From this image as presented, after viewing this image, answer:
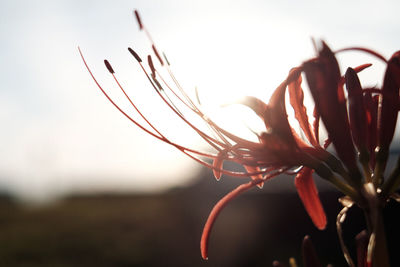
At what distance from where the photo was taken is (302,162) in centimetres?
118

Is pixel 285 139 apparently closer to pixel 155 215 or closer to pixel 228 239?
pixel 228 239

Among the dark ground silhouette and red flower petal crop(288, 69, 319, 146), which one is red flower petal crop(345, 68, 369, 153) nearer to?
red flower petal crop(288, 69, 319, 146)

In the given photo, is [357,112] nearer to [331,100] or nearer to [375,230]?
[331,100]

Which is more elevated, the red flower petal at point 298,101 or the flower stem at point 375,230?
the red flower petal at point 298,101

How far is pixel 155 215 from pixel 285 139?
1316 cm

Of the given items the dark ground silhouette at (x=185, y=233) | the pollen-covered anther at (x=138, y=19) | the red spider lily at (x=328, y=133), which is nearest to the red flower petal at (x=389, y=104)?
the red spider lily at (x=328, y=133)

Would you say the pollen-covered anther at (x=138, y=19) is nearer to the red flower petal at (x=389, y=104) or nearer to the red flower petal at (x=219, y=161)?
the red flower petal at (x=219, y=161)

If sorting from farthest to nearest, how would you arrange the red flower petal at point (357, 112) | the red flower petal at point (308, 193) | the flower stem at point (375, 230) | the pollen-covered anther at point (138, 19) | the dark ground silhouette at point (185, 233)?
the dark ground silhouette at point (185, 233)
the pollen-covered anther at point (138, 19)
the red flower petal at point (308, 193)
the red flower petal at point (357, 112)
the flower stem at point (375, 230)

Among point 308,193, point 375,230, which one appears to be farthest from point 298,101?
point 375,230

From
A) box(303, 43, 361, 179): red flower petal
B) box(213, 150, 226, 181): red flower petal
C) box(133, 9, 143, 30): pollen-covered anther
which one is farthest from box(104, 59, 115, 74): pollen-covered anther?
box(303, 43, 361, 179): red flower petal

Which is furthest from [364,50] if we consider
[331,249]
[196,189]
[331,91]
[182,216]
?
[196,189]

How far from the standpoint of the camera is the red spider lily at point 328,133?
1051mm

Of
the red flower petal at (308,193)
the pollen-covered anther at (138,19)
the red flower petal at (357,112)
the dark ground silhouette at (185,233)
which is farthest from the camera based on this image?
the dark ground silhouette at (185,233)

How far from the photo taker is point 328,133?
1.07 m
